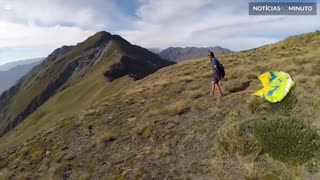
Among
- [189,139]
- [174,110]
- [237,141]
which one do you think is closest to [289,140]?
[237,141]

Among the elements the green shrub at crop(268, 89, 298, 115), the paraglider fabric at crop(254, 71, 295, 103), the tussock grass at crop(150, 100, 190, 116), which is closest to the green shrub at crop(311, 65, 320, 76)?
the paraglider fabric at crop(254, 71, 295, 103)

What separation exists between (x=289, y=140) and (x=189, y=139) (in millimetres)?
4368

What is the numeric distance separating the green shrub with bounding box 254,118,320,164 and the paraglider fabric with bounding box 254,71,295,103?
10.7ft

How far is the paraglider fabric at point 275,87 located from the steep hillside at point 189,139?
31 cm

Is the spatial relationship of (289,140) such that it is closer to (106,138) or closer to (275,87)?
(275,87)

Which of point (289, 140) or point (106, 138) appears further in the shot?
point (106, 138)

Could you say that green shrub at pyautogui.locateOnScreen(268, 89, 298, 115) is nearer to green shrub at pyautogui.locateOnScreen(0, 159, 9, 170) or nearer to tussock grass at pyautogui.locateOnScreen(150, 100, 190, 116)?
tussock grass at pyautogui.locateOnScreen(150, 100, 190, 116)

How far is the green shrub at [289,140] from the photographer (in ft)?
36.8

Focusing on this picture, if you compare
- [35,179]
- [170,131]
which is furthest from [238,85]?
[35,179]

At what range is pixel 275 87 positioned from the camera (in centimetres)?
1694

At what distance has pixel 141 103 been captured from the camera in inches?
863

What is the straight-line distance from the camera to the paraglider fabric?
52.8 feet

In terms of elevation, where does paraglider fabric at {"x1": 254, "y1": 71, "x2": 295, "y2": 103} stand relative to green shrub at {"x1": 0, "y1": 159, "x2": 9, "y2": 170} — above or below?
above

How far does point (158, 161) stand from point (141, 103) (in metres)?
7.93
